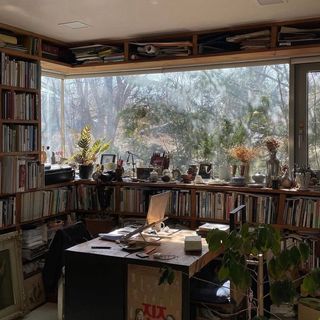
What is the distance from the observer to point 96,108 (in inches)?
204

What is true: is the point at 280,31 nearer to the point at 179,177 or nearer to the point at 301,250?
the point at 179,177

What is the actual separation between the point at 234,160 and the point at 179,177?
593 mm

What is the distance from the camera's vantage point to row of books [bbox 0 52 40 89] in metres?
3.94

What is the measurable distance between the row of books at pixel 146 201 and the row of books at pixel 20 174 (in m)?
0.87

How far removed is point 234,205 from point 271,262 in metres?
2.48

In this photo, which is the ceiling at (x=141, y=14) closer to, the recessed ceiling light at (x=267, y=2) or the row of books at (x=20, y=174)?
the recessed ceiling light at (x=267, y=2)

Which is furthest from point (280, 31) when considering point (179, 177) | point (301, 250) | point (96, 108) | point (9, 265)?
point (9, 265)

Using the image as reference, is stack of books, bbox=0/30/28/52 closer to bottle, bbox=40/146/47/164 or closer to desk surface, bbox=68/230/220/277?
bottle, bbox=40/146/47/164

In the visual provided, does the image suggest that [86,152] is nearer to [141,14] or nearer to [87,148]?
[87,148]

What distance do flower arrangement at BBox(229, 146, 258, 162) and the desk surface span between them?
125cm

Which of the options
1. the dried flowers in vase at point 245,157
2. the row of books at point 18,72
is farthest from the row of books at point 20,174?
the dried flowers in vase at point 245,157

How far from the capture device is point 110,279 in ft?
9.74

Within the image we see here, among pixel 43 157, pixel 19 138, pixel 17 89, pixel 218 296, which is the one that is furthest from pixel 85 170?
pixel 218 296

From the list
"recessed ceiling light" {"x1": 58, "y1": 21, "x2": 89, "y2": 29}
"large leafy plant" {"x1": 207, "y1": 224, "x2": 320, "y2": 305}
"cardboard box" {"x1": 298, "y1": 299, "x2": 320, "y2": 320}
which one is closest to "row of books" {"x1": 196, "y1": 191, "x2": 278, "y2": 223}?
"cardboard box" {"x1": 298, "y1": 299, "x2": 320, "y2": 320}
